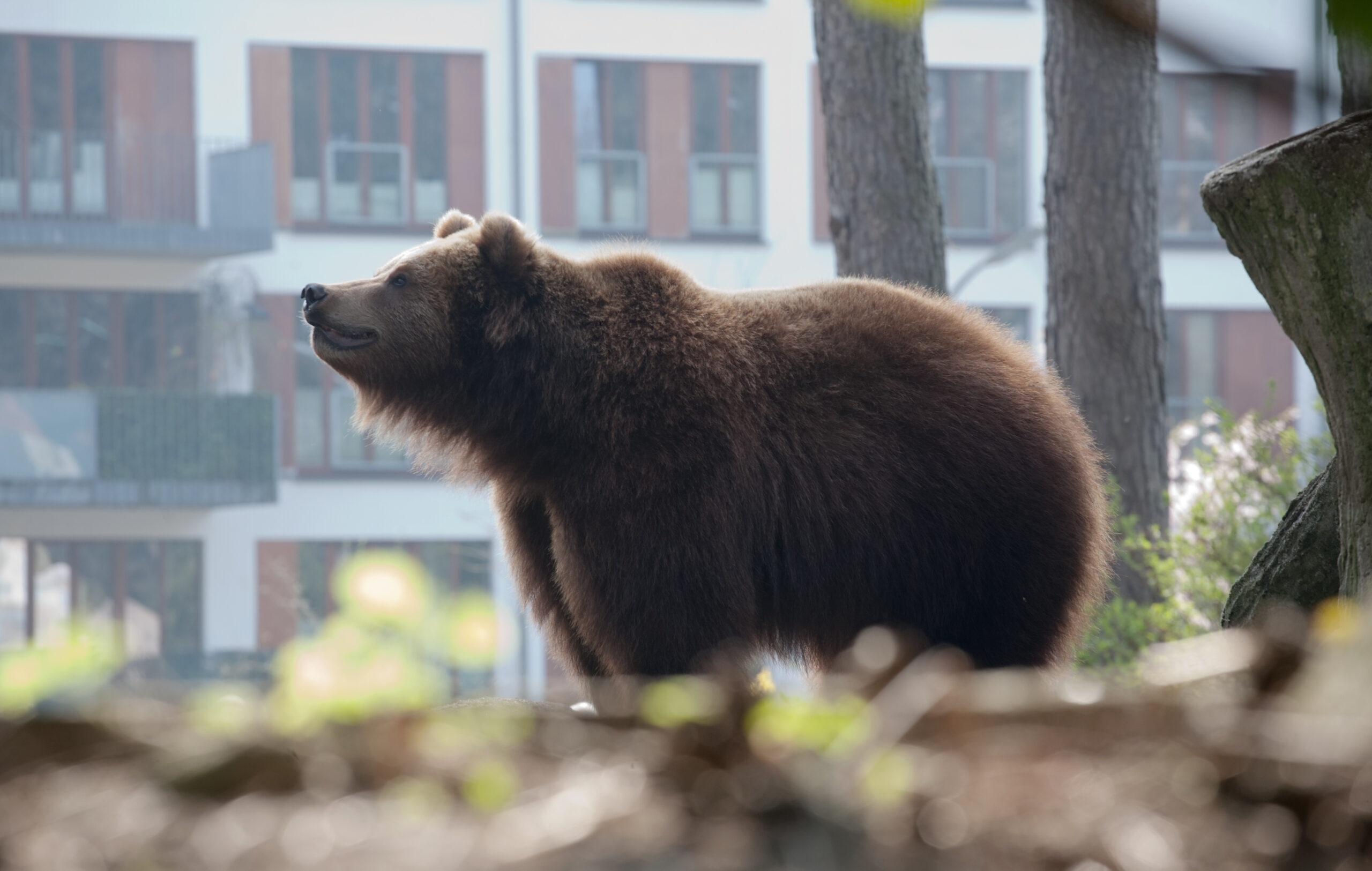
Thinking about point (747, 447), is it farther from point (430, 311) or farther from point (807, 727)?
point (807, 727)

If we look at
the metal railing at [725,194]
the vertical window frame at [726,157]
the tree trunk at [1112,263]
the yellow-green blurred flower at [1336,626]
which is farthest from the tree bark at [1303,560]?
the metal railing at [725,194]

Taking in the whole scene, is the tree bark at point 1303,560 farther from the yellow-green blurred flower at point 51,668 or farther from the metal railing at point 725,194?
the metal railing at point 725,194

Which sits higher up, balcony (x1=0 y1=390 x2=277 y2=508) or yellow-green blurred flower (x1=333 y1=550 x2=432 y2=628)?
yellow-green blurred flower (x1=333 y1=550 x2=432 y2=628)

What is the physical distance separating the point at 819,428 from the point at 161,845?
9.18ft

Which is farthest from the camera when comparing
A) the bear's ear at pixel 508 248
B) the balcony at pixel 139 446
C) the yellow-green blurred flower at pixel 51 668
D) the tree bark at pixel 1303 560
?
the balcony at pixel 139 446

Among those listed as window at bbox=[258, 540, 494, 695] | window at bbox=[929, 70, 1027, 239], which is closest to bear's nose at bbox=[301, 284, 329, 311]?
window at bbox=[258, 540, 494, 695]

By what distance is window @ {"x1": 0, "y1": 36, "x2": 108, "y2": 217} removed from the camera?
18.3 metres

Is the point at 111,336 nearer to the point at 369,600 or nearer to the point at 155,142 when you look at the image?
the point at 155,142

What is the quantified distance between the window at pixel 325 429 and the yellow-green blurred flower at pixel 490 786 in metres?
18.1

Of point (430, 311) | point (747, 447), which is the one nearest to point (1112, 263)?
point (747, 447)

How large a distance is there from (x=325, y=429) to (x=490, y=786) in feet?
60.9

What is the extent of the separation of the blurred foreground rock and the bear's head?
9.40ft

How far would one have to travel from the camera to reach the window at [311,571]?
17.9 m

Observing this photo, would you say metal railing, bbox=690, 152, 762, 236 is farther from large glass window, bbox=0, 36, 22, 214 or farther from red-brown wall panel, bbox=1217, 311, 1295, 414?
large glass window, bbox=0, 36, 22, 214
